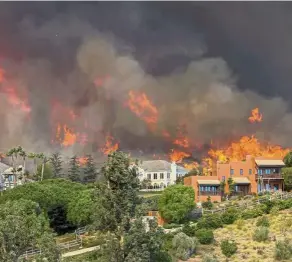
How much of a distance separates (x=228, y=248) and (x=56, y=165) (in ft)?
292

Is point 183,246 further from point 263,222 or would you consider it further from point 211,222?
point 263,222

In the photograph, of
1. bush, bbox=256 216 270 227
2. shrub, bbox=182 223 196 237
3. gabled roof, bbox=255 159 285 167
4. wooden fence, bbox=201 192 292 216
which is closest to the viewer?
shrub, bbox=182 223 196 237

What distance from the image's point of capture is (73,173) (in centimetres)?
12525

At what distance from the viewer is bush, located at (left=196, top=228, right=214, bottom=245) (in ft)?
190

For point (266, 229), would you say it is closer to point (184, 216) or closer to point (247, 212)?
point (247, 212)

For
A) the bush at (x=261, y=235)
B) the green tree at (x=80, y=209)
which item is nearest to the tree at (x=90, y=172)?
the green tree at (x=80, y=209)

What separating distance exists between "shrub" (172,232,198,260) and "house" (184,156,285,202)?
104ft

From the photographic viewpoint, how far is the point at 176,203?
231ft

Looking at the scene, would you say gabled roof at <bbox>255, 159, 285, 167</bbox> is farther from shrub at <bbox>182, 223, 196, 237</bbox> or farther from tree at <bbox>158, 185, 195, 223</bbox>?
shrub at <bbox>182, 223, 196, 237</bbox>

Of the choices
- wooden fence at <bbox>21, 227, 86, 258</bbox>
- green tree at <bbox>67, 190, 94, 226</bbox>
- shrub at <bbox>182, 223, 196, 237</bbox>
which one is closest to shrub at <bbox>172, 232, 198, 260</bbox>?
shrub at <bbox>182, 223, 196, 237</bbox>

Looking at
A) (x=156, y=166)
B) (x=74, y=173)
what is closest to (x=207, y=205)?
(x=74, y=173)

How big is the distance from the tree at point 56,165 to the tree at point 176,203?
64.4 m

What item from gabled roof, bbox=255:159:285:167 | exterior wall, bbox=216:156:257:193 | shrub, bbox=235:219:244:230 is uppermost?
gabled roof, bbox=255:159:285:167

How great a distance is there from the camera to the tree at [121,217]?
31.5 meters
